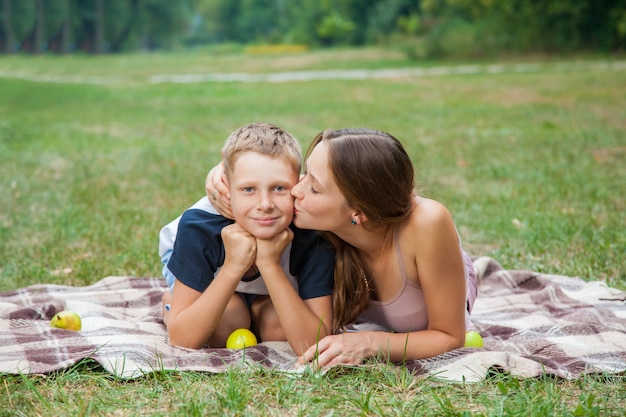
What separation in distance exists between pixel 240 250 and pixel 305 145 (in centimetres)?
647

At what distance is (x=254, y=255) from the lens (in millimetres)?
3035

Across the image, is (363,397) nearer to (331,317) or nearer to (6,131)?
(331,317)

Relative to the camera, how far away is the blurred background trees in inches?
1034

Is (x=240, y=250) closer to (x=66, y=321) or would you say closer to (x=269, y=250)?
(x=269, y=250)

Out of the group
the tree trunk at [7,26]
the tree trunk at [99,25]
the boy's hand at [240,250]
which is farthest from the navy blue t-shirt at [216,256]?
the tree trunk at [99,25]

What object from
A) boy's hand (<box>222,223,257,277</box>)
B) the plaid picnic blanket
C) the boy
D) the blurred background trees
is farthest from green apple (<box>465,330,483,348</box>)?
the blurred background trees

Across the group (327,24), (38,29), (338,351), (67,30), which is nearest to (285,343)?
(338,351)

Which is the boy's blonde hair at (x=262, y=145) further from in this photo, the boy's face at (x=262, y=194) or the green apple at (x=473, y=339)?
the green apple at (x=473, y=339)

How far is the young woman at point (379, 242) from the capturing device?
294 centimetres

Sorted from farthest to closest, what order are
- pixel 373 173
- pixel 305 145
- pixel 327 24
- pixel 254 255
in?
pixel 327 24 → pixel 305 145 → pixel 254 255 → pixel 373 173

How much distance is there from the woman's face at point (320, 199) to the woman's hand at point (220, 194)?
1.06 feet

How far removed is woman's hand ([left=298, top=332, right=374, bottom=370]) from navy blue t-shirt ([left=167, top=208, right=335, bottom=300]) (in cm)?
24

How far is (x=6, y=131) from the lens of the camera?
11.2m

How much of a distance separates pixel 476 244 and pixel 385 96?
11253mm
